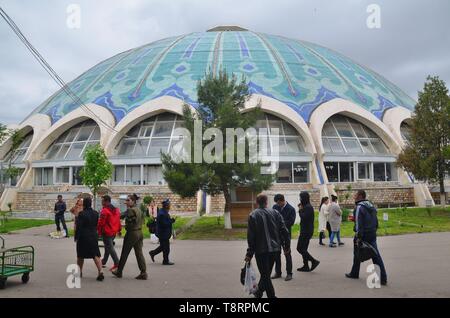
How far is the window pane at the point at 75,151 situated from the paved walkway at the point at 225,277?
1640cm

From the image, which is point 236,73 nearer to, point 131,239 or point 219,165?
point 219,165

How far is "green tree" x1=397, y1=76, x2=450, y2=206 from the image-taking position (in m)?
20.6

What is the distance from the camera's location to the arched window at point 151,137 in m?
26.3

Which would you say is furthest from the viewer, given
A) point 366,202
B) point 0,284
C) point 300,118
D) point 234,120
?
point 300,118

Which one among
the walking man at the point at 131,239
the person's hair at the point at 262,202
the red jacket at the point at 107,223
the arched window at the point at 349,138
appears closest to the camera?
the person's hair at the point at 262,202

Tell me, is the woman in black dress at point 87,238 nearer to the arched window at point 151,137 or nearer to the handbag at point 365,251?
the handbag at point 365,251

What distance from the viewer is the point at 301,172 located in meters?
26.3

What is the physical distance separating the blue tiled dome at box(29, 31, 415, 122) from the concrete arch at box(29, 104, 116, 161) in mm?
598

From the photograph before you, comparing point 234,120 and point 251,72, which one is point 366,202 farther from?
point 251,72

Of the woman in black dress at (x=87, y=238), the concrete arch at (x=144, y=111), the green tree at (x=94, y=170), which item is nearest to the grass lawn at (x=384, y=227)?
the green tree at (x=94, y=170)
